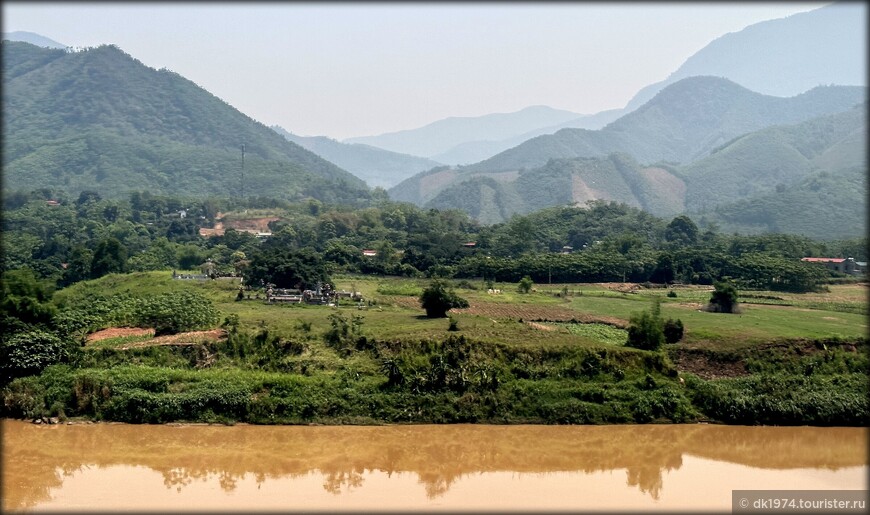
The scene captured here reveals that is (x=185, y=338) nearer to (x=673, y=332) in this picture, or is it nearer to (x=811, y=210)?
(x=673, y=332)

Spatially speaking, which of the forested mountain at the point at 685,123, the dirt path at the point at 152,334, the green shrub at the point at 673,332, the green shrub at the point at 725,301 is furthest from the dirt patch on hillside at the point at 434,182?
the dirt path at the point at 152,334

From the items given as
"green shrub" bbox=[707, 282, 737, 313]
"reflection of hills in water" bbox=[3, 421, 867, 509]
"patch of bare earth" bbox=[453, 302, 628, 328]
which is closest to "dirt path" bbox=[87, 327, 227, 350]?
"reflection of hills in water" bbox=[3, 421, 867, 509]

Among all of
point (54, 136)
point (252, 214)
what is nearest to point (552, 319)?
point (252, 214)

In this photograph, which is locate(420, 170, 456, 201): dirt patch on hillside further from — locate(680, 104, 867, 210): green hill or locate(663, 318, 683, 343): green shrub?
locate(663, 318, 683, 343): green shrub

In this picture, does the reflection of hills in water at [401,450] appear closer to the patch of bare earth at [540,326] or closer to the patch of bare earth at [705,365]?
the patch of bare earth at [705,365]

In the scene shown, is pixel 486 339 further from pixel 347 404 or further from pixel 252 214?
pixel 252 214

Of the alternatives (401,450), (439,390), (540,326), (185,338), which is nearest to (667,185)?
(540,326)
